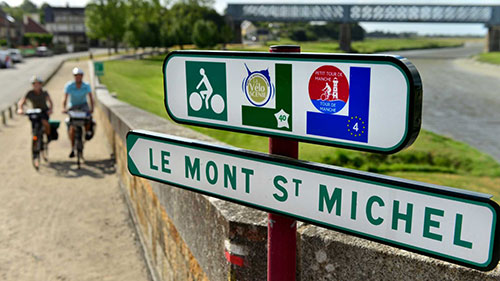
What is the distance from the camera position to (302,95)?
1.58m

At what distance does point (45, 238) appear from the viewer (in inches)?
227

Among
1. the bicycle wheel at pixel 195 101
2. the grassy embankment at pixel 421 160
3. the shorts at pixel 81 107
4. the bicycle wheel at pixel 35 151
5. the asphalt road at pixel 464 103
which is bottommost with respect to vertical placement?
the asphalt road at pixel 464 103

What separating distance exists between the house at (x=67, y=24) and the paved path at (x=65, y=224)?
106 m

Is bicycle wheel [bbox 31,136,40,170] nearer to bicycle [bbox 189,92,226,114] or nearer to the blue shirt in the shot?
the blue shirt

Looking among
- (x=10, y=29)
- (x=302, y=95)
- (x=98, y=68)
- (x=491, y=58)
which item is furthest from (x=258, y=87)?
(x=10, y=29)

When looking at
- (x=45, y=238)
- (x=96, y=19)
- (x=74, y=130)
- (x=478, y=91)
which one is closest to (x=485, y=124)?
(x=478, y=91)

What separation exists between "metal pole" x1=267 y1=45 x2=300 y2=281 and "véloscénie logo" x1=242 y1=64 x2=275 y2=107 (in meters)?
0.17

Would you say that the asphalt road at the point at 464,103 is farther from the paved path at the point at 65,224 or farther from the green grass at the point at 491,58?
the paved path at the point at 65,224

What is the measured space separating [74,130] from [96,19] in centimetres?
6074

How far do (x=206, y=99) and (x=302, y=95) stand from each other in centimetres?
48

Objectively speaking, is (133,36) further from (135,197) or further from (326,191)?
(326,191)

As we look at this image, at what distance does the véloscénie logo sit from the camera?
1.68 meters

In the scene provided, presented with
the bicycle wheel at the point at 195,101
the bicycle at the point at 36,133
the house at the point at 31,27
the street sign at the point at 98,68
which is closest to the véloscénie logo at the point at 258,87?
the bicycle wheel at the point at 195,101

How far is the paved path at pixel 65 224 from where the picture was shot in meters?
5.12
